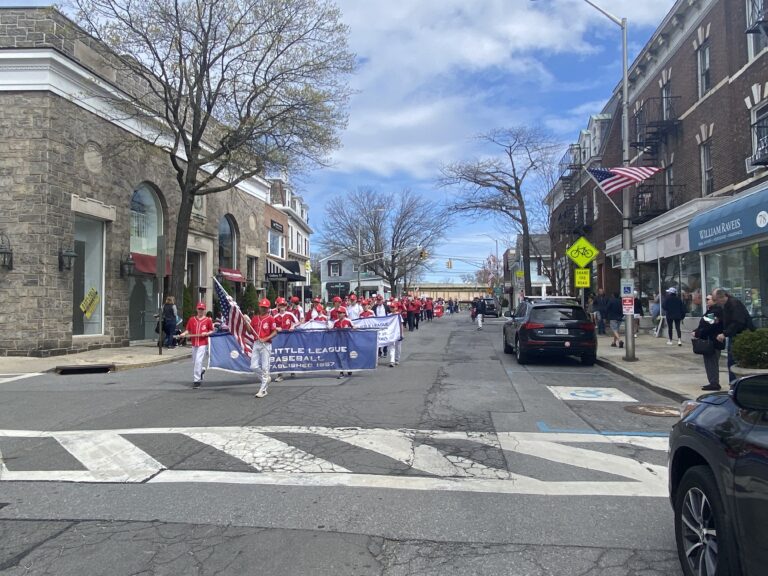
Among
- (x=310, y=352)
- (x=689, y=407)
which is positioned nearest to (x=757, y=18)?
(x=310, y=352)

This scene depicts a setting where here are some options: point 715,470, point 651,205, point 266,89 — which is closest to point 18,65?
point 266,89

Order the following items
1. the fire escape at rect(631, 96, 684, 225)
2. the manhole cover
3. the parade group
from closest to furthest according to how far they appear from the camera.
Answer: the manhole cover
the parade group
the fire escape at rect(631, 96, 684, 225)

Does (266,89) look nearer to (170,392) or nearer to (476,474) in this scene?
(170,392)

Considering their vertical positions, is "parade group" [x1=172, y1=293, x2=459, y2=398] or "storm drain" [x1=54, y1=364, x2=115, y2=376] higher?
"parade group" [x1=172, y1=293, x2=459, y2=398]

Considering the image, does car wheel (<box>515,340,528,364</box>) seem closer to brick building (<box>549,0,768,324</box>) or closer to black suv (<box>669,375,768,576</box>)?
brick building (<box>549,0,768,324</box>)

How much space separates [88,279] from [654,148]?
20701mm

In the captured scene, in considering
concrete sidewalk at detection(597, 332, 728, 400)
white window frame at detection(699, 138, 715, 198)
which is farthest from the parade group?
white window frame at detection(699, 138, 715, 198)

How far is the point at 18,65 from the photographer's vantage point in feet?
56.0

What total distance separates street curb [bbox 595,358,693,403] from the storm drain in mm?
12282

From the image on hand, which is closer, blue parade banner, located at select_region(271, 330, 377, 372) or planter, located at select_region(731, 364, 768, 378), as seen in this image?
planter, located at select_region(731, 364, 768, 378)

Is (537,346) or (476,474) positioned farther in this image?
(537,346)

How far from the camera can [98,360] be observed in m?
16.5

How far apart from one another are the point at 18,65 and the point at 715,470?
19.8m

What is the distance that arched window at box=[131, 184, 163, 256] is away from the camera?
2225 cm
